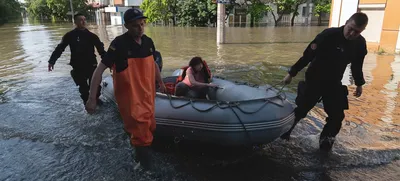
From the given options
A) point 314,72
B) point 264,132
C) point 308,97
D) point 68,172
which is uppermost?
point 314,72

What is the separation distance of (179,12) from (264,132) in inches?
1135

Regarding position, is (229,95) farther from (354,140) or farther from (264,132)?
(354,140)

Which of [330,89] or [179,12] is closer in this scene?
[330,89]

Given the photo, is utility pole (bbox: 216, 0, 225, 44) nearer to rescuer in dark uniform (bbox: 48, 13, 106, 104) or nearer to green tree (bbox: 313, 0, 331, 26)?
rescuer in dark uniform (bbox: 48, 13, 106, 104)

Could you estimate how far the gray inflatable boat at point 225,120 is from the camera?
3504 mm

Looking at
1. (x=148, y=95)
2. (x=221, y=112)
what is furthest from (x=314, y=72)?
(x=148, y=95)

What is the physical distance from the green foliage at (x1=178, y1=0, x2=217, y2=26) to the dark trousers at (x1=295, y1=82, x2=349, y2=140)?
26.1 metres

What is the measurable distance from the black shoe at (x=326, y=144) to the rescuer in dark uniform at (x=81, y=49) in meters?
3.41

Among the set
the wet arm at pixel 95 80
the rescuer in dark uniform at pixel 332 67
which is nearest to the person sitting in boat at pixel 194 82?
the rescuer in dark uniform at pixel 332 67

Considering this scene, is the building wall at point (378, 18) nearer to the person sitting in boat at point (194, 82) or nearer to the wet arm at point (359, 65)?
the wet arm at point (359, 65)

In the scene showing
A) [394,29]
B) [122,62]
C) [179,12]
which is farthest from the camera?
[179,12]

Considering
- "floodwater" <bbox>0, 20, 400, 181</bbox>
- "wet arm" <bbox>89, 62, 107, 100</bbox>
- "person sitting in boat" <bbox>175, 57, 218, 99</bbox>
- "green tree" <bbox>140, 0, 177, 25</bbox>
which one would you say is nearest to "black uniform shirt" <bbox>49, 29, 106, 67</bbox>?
"floodwater" <bbox>0, 20, 400, 181</bbox>

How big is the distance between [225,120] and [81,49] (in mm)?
2735

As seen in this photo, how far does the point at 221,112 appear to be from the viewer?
3588 millimetres
